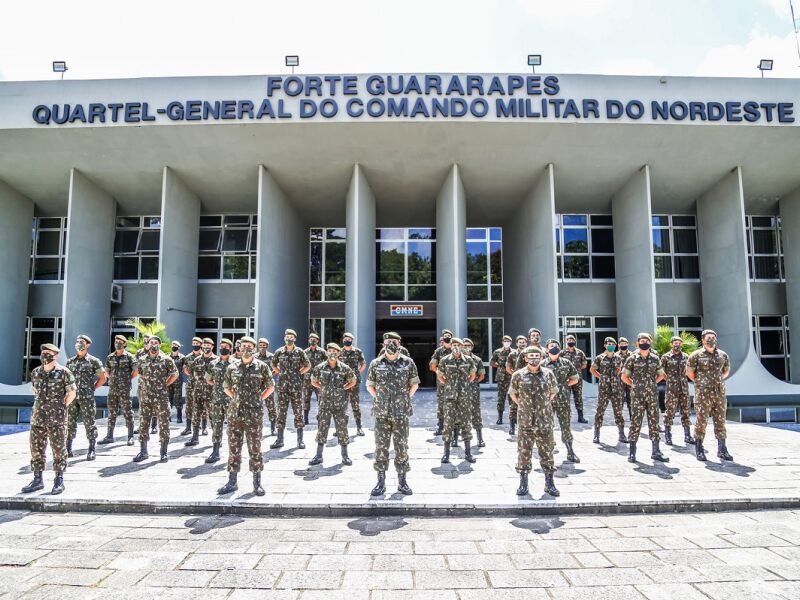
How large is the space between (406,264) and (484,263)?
3.65 meters

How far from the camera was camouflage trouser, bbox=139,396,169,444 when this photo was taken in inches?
282

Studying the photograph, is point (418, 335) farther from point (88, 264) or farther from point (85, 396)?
point (85, 396)

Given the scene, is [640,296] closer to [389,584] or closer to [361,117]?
[361,117]

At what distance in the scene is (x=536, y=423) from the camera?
5.39 metres

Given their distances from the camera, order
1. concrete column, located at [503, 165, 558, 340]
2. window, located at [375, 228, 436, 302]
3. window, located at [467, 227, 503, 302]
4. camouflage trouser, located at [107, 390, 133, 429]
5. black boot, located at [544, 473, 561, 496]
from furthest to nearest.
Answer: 1. window, located at [467, 227, 503, 302]
2. window, located at [375, 228, 436, 302]
3. concrete column, located at [503, 165, 558, 340]
4. camouflage trouser, located at [107, 390, 133, 429]
5. black boot, located at [544, 473, 561, 496]

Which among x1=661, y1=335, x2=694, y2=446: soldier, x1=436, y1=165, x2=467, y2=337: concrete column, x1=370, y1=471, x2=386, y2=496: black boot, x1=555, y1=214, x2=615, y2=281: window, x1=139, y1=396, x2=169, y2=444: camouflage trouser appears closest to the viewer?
x1=370, y1=471, x2=386, y2=496: black boot

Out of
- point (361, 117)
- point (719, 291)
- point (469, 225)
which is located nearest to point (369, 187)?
point (361, 117)

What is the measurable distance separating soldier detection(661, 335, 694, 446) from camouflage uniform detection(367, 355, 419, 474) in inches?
206

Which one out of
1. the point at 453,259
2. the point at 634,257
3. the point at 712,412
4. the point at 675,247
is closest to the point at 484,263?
the point at 453,259

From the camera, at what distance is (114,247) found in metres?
19.8

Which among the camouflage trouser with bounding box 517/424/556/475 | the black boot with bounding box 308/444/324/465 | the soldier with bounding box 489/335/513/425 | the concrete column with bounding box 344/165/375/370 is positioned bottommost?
the black boot with bounding box 308/444/324/465

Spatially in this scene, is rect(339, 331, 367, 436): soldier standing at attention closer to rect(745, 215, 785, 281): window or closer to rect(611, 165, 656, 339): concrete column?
rect(611, 165, 656, 339): concrete column

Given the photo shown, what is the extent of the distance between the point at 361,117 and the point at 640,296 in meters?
11.3

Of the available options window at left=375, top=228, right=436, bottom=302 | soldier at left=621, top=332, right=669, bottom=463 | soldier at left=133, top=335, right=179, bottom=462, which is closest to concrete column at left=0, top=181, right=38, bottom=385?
window at left=375, top=228, right=436, bottom=302
